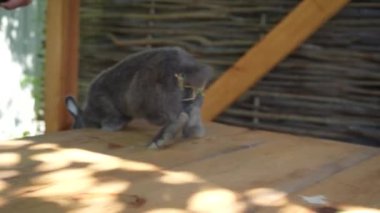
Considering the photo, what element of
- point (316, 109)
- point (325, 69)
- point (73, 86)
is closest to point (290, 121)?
point (316, 109)

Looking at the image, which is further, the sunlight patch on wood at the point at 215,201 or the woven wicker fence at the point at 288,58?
the woven wicker fence at the point at 288,58

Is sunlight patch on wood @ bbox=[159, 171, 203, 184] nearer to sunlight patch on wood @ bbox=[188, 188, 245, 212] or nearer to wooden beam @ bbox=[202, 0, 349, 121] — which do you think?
sunlight patch on wood @ bbox=[188, 188, 245, 212]

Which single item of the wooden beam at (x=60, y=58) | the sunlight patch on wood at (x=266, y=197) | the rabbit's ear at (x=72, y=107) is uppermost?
the wooden beam at (x=60, y=58)

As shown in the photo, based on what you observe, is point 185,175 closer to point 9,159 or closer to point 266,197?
point 266,197

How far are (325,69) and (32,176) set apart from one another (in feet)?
6.69

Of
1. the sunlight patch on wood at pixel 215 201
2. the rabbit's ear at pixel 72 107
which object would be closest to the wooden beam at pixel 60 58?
the rabbit's ear at pixel 72 107

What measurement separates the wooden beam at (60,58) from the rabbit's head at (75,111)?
0.69ft

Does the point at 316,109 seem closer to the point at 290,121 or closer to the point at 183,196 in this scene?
the point at 290,121

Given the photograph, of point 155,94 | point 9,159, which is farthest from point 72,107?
point 9,159

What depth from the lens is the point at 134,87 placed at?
2.12 metres

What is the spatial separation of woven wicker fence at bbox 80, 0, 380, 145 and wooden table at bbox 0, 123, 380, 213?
917 millimetres

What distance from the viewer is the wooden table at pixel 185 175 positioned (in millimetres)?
1285

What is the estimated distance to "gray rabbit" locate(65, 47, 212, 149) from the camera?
6.64 feet

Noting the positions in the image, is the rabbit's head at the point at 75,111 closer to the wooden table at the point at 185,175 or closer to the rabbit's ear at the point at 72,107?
the rabbit's ear at the point at 72,107
